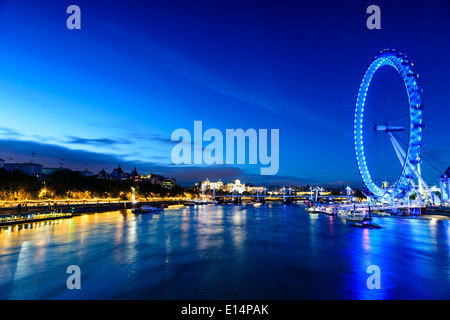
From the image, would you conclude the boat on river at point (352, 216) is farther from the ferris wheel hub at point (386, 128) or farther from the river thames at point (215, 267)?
the river thames at point (215, 267)

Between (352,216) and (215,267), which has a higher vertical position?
(215,267)

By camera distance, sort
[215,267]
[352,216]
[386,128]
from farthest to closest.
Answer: [386,128]
[352,216]
[215,267]

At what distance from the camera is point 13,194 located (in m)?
64.6

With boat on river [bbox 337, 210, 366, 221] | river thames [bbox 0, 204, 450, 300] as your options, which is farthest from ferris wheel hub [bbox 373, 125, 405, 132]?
river thames [bbox 0, 204, 450, 300]

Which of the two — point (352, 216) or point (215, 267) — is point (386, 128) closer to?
point (352, 216)

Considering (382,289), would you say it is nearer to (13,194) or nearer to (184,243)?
(184,243)

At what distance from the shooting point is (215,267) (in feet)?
73.8

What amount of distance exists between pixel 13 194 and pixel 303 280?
69467 mm

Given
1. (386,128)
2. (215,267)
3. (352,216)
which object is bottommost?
(352,216)

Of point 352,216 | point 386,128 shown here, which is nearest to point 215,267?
point 352,216

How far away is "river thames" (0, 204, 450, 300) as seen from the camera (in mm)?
16672

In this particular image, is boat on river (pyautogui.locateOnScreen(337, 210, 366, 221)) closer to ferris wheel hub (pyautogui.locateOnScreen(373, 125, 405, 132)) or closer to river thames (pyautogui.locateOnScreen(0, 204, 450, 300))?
ferris wheel hub (pyautogui.locateOnScreen(373, 125, 405, 132))

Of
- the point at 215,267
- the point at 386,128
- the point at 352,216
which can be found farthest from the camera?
the point at 386,128
